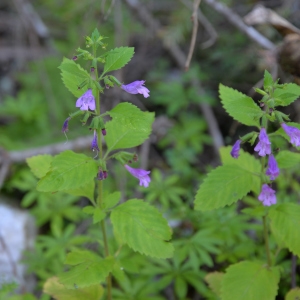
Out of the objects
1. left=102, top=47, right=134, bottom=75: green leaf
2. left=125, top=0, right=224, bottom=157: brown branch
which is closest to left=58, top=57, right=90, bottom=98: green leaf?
left=102, top=47, right=134, bottom=75: green leaf

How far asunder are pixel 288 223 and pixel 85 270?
987 mm

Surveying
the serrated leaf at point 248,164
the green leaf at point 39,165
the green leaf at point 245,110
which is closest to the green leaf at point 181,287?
the serrated leaf at point 248,164

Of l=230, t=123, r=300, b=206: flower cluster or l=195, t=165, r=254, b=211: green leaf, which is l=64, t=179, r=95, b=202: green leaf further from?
l=230, t=123, r=300, b=206: flower cluster

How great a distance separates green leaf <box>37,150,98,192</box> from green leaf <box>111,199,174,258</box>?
0.83ft

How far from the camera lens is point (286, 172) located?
3623mm

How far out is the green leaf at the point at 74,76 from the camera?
185cm

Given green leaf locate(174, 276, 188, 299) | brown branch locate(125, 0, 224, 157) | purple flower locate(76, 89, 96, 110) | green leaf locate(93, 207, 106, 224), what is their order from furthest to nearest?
brown branch locate(125, 0, 224, 157)
green leaf locate(174, 276, 188, 299)
green leaf locate(93, 207, 106, 224)
purple flower locate(76, 89, 96, 110)

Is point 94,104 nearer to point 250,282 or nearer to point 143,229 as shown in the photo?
point 143,229

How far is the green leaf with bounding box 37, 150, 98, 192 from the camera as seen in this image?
1.83m

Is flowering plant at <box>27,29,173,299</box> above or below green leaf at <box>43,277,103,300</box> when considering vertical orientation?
above

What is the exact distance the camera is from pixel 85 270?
2.02 metres

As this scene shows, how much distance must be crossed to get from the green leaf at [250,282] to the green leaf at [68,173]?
0.87 m

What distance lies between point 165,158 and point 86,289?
2723mm

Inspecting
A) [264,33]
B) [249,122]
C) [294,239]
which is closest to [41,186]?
[249,122]
